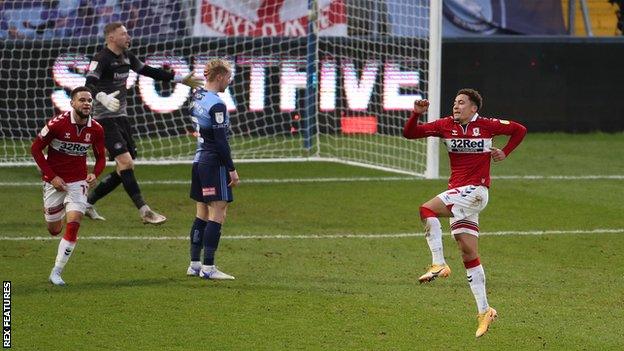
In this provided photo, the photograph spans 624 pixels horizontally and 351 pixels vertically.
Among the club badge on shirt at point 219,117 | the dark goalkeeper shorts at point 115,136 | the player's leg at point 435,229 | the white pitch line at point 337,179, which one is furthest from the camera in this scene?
the white pitch line at point 337,179

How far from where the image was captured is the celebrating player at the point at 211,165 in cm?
1119

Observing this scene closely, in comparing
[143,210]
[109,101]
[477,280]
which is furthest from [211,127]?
[143,210]

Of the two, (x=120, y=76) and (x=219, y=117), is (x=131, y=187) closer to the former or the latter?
(x=120, y=76)

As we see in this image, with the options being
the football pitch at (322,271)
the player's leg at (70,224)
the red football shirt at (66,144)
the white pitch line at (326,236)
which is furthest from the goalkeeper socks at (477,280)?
the white pitch line at (326,236)

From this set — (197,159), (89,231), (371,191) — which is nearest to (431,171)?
(371,191)

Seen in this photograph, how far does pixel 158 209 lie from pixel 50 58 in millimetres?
5748

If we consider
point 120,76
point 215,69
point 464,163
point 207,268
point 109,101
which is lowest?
point 207,268

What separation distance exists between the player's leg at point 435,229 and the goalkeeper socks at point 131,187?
15.5 ft

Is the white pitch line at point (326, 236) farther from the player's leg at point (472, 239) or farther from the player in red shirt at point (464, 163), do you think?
the player's leg at point (472, 239)

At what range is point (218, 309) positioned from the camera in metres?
10.2

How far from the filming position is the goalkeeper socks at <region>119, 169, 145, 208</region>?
1423 centimetres

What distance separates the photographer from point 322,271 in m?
11.9

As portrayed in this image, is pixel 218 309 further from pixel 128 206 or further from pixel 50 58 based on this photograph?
pixel 50 58

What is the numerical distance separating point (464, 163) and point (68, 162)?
11.5 feet
